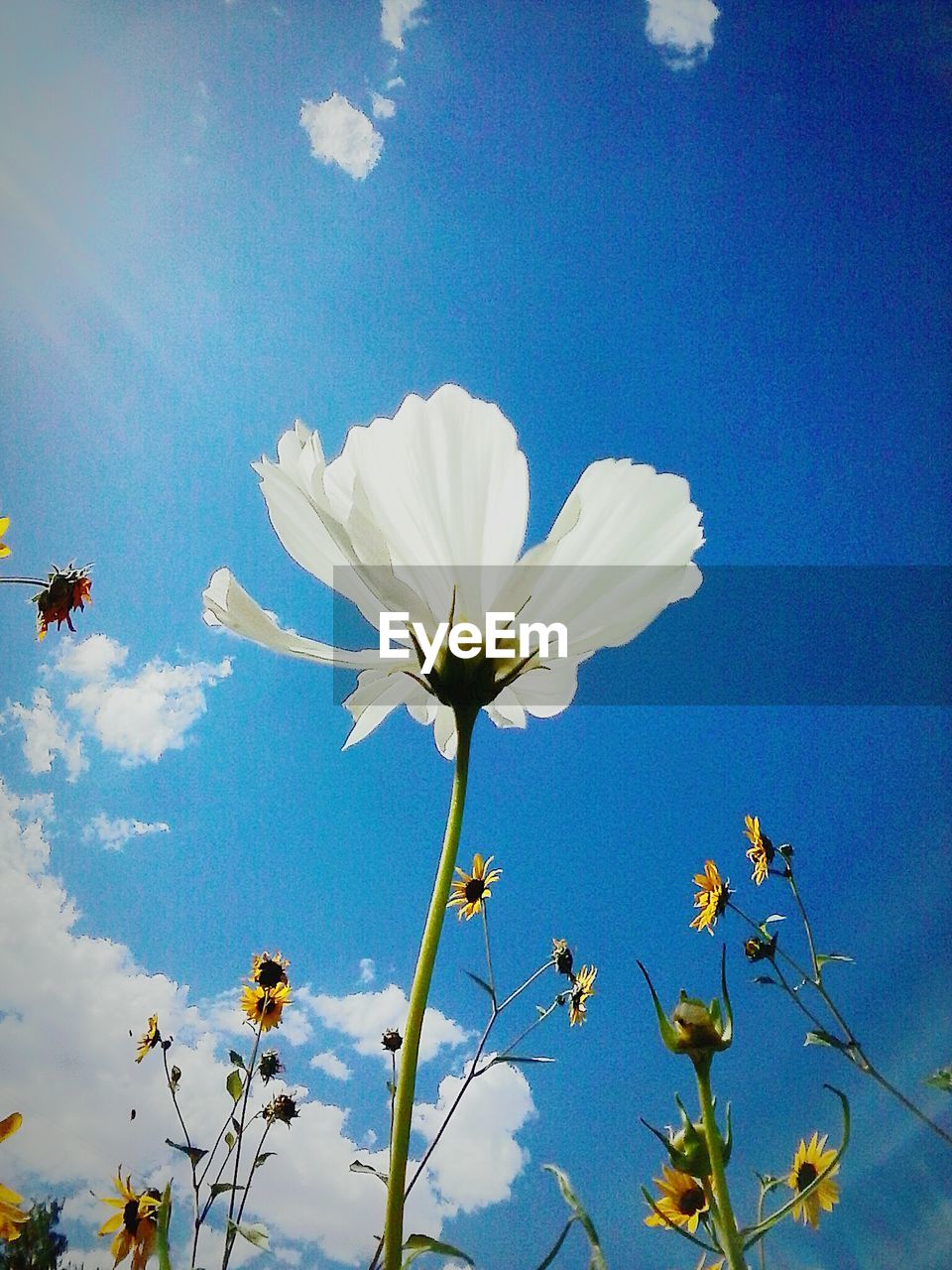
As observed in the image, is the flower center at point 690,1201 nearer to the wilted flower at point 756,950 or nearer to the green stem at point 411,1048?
the green stem at point 411,1048

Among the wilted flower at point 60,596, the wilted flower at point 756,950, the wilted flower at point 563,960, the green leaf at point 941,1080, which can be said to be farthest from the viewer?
the wilted flower at point 563,960

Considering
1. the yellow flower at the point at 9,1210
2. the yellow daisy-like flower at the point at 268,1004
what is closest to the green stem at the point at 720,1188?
the yellow flower at the point at 9,1210

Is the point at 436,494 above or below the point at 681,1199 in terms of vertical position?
above

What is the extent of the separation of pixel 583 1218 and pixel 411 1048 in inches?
1.5

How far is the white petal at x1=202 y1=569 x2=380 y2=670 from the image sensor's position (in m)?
0.18

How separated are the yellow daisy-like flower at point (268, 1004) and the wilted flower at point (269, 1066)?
58mm

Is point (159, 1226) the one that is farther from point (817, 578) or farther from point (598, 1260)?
point (817, 578)

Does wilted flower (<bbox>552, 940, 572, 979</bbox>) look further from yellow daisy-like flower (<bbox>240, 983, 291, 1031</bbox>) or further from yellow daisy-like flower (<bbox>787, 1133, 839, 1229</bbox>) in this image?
yellow daisy-like flower (<bbox>787, 1133, 839, 1229</bbox>)

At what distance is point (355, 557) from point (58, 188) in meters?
1.73

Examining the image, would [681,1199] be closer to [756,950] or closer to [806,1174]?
[806,1174]

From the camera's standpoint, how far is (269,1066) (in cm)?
100

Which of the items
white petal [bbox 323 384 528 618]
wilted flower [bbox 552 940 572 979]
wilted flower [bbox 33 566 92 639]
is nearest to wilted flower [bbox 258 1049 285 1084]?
wilted flower [bbox 552 940 572 979]

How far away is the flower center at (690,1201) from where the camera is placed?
395mm

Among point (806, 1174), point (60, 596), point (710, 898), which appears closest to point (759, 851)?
point (710, 898)
